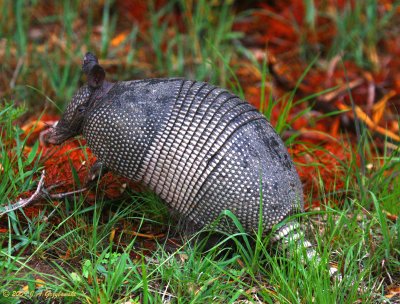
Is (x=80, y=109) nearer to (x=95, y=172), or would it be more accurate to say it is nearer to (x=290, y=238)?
(x=95, y=172)

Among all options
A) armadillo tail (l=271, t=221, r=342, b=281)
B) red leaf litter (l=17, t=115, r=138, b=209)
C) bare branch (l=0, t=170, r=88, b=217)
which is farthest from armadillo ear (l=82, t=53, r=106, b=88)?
armadillo tail (l=271, t=221, r=342, b=281)

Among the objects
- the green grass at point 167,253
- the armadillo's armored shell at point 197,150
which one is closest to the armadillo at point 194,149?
the armadillo's armored shell at point 197,150

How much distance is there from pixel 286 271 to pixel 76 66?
12.2ft

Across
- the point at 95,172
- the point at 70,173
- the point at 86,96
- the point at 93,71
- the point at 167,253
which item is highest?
the point at 93,71

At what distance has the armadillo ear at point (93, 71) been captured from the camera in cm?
441

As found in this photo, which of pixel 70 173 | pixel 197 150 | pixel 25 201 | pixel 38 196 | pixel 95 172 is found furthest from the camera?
pixel 70 173

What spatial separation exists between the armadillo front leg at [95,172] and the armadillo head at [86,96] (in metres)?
A: 0.28

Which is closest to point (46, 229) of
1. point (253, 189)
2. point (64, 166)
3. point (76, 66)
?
point (64, 166)

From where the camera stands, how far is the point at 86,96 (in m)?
4.48

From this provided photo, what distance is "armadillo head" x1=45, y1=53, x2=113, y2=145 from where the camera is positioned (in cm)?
443

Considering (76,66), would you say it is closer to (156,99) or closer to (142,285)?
(156,99)

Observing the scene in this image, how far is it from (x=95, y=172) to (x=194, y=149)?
0.82 metres

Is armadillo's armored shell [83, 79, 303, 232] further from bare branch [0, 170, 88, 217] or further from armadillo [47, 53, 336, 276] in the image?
bare branch [0, 170, 88, 217]

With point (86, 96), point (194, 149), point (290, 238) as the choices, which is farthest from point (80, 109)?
point (290, 238)
